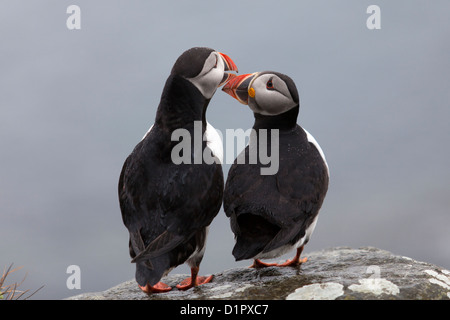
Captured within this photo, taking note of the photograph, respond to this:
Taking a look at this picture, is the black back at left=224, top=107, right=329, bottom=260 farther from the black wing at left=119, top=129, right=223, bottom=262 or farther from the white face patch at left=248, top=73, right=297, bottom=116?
the black wing at left=119, top=129, right=223, bottom=262

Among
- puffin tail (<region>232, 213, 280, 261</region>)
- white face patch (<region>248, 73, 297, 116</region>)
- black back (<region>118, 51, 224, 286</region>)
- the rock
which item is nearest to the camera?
the rock

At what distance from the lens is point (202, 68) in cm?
532

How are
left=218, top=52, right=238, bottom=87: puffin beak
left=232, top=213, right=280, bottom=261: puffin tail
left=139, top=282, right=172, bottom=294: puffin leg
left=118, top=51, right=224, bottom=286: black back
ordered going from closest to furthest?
left=118, top=51, right=224, bottom=286: black back, left=232, top=213, right=280, bottom=261: puffin tail, left=139, top=282, right=172, bottom=294: puffin leg, left=218, top=52, right=238, bottom=87: puffin beak

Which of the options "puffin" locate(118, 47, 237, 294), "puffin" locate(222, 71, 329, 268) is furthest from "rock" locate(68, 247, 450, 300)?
"puffin" locate(118, 47, 237, 294)

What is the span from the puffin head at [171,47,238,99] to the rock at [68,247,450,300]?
79.1 inches

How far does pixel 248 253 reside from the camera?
486cm

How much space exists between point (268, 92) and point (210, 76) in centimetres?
69

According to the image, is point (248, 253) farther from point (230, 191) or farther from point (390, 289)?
point (390, 289)

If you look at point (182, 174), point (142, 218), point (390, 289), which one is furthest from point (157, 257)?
point (390, 289)

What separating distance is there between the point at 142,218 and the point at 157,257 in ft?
1.37

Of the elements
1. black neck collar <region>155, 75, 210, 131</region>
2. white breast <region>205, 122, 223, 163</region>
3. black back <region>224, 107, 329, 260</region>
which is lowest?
black back <region>224, 107, 329, 260</region>

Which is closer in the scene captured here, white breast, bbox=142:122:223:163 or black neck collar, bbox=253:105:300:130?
white breast, bbox=142:122:223:163

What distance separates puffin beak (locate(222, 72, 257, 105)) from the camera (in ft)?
19.0

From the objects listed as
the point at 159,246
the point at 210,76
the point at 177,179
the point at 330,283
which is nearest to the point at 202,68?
the point at 210,76
